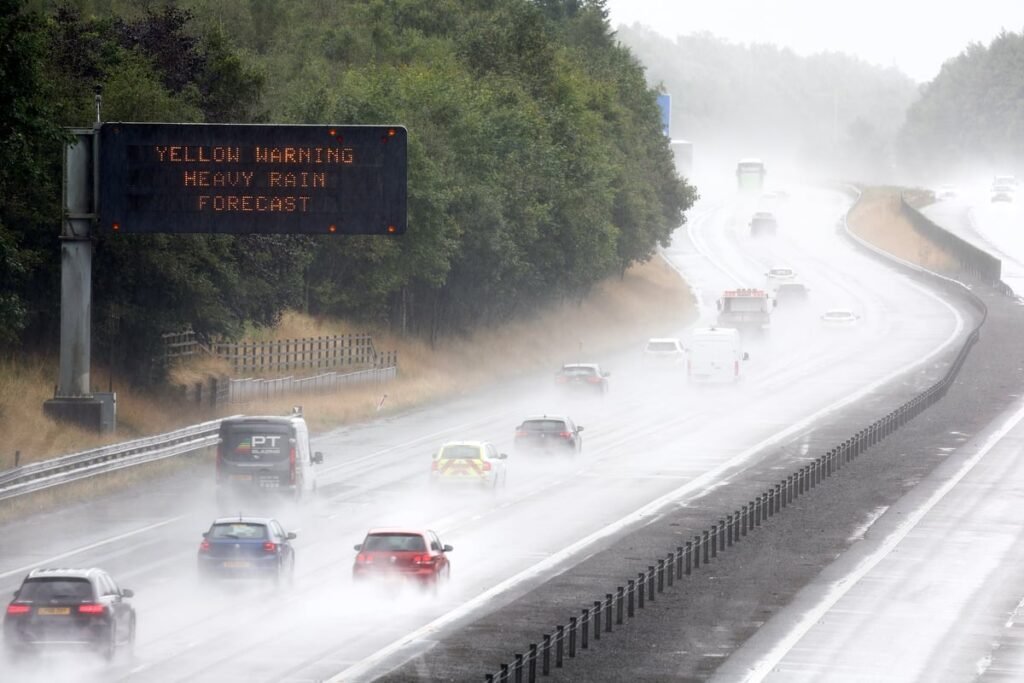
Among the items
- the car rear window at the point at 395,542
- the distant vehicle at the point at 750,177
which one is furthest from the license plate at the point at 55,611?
the distant vehicle at the point at 750,177

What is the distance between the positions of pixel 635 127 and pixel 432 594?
286ft

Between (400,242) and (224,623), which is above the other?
(400,242)

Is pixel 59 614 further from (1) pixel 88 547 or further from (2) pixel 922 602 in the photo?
(2) pixel 922 602

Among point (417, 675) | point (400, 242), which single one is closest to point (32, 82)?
point (417, 675)

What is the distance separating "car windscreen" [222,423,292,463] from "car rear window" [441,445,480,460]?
5271 millimetres

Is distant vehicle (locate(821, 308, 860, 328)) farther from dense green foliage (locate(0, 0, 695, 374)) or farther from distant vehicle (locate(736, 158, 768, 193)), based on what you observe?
distant vehicle (locate(736, 158, 768, 193))

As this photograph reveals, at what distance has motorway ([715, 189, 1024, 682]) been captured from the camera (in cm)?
2667

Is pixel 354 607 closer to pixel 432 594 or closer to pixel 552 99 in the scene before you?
pixel 432 594

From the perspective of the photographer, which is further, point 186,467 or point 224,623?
point 186,467

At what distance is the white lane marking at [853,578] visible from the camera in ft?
88.4

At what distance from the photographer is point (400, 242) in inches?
2638

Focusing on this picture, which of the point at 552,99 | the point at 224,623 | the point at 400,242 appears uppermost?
the point at 552,99

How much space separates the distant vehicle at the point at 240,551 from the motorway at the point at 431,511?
34 centimetres

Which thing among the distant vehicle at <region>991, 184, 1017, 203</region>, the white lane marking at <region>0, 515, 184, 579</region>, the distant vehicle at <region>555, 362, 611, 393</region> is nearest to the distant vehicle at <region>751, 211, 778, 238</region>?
the distant vehicle at <region>991, 184, 1017, 203</region>
